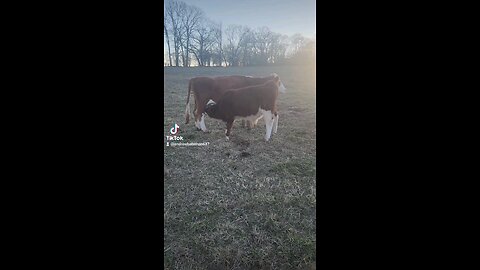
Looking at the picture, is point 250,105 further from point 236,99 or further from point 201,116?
point 201,116

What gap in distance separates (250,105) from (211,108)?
0.18 m

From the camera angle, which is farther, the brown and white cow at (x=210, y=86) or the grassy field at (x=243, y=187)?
the brown and white cow at (x=210, y=86)

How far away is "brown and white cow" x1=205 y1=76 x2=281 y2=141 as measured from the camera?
1218mm

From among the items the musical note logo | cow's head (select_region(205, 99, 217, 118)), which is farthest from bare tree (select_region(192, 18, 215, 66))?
the musical note logo

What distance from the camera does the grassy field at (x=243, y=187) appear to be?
1082 mm

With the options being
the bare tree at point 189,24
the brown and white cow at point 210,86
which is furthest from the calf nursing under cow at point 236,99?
the bare tree at point 189,24

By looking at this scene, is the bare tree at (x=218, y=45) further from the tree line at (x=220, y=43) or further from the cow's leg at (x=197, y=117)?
the cow's leg at (x=197, y=117)

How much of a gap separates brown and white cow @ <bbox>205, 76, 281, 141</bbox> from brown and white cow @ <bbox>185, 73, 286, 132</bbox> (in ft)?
0.06

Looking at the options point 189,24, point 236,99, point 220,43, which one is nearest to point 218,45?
point 220,43

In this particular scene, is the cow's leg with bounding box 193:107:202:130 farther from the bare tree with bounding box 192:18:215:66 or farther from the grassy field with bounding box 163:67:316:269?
the bare tree with bounding box 192:18:215:66

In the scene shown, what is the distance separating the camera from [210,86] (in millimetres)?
1227

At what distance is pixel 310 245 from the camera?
3.59 ft
